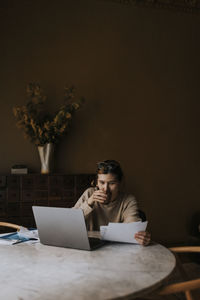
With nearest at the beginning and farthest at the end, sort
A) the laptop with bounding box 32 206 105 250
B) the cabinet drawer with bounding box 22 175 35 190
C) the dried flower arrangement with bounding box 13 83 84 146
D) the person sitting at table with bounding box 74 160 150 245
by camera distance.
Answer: the laptop with bounding box 32 206 105 250 < the person sitting at table with bounding box 74 160 150 245 < the cabinet drawer with bounding box 22 175 35 190 < the dried flower arrangement with bounding box 13 83 84 146

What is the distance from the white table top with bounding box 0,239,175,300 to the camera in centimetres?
118

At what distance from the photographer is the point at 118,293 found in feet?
3.86

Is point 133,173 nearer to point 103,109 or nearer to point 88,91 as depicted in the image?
point 103,109

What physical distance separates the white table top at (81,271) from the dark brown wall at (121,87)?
2709 mm

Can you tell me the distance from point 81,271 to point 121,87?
371cm

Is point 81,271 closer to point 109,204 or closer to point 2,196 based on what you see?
point 109,204

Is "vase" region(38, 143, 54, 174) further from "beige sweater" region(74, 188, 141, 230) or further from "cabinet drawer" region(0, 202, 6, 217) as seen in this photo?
"beige sweater" region(74, 188, 141, 230)

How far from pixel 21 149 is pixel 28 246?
2551mm

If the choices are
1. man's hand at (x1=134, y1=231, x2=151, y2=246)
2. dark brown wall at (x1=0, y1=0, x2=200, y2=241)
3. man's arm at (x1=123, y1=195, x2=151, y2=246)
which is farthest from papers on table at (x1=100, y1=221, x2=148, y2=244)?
dark brown wall at (x1=0, y1=0, x2=200, y2=241)

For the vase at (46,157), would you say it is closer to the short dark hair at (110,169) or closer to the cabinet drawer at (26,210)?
the cabinet drawer at (26,210)

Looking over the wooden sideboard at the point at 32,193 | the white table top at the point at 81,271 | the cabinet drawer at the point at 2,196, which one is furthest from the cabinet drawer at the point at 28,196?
the white table top at the point at 81,271

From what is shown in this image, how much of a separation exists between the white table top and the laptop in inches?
1.7

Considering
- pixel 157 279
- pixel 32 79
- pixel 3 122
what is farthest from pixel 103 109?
pixel 157 279

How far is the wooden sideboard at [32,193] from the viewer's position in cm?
375
